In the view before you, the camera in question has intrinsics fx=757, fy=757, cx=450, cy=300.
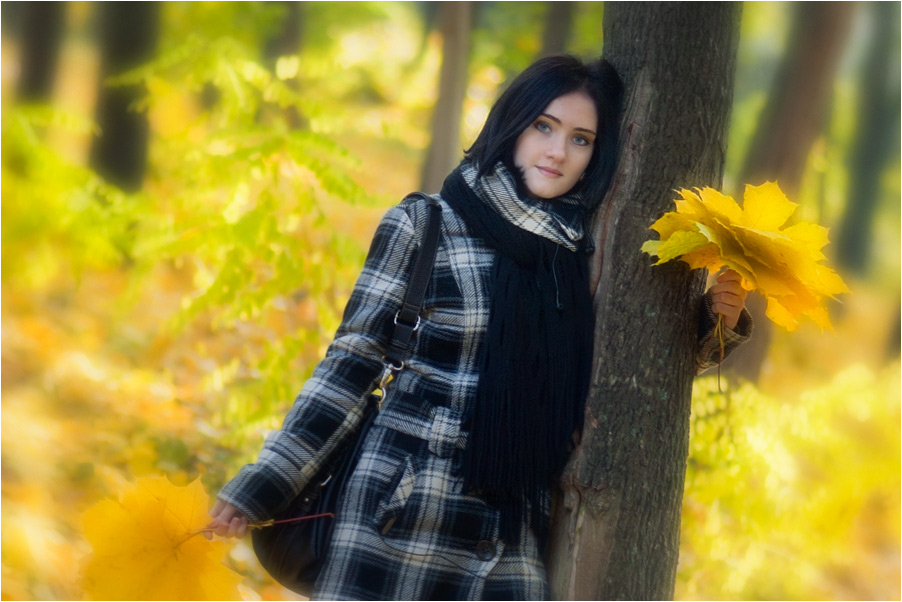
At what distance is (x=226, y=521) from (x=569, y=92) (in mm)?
1523

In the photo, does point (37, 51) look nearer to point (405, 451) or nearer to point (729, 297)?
point (405, 451)

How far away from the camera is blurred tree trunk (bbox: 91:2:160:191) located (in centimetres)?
801

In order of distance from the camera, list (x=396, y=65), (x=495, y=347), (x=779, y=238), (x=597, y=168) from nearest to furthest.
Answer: (x=779, y=238) < (x=495, y=347) < (x=597, y=168) < (x=396, y=65)

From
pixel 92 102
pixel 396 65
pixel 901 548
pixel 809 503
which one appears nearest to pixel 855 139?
pixel 901 548

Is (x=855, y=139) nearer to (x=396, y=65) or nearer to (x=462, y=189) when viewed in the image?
(x=396, y=65)

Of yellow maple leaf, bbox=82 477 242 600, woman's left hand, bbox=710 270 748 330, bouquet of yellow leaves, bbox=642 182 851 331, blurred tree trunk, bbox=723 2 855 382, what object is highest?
blurred tree trunk, bbox=723 2 855 382

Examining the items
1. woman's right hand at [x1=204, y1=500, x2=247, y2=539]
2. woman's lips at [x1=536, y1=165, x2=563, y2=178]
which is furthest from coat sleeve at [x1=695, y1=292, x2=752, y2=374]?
woman's right hand at [x1=204, y1=500, x2=247, y2=539]

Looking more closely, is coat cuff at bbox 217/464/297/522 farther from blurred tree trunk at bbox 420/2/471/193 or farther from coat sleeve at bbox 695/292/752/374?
blurred tree trunk at bbox 420/2/471/193

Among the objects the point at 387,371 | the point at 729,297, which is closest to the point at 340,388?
the point at 387,371

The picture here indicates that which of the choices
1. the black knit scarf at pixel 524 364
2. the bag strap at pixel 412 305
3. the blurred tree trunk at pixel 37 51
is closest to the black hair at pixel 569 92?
the black knit scarf at pixel 524 364

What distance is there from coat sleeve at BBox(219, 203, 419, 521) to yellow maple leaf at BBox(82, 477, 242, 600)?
0.45 feet

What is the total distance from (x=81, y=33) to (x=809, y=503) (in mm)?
9785

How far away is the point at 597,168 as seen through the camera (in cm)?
217

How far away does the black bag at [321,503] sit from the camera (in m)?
2.06
